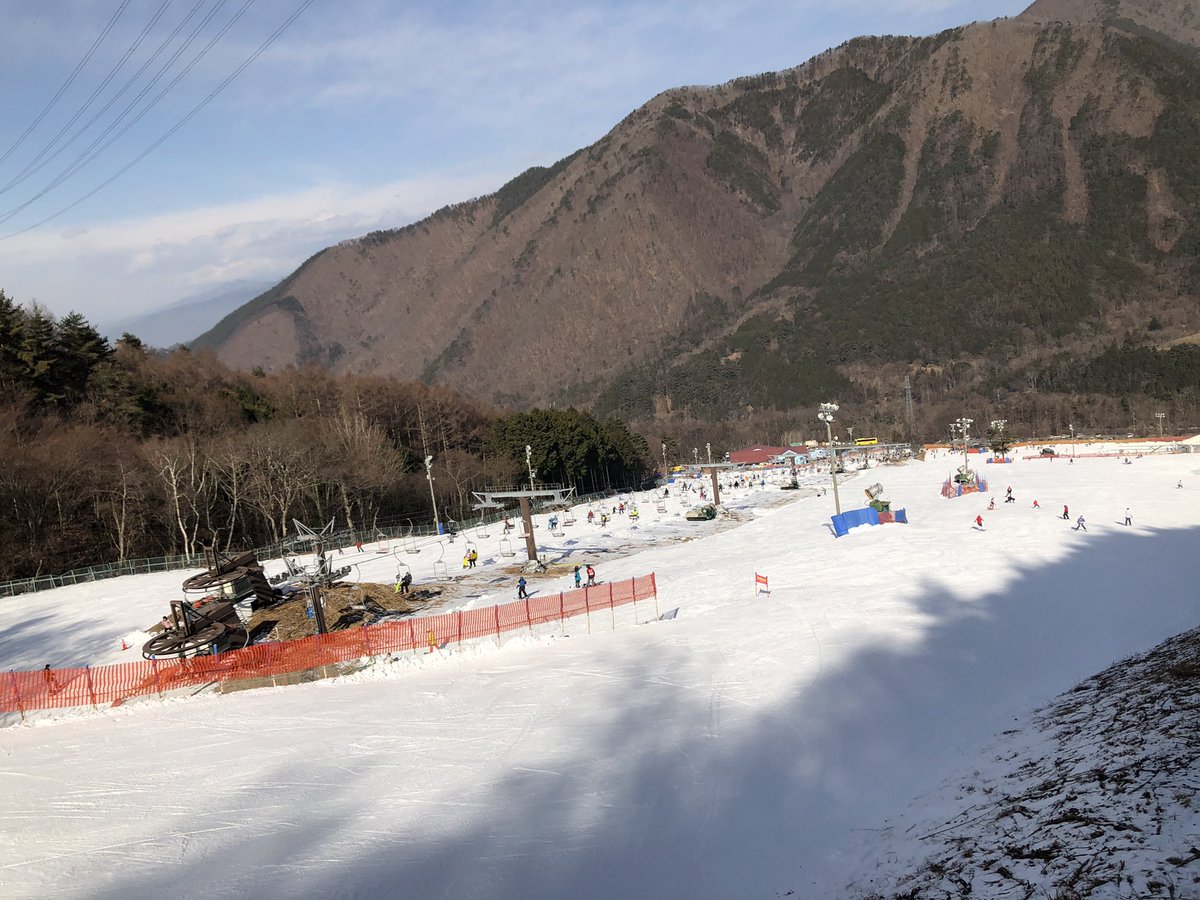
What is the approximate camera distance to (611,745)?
1524 centimetres

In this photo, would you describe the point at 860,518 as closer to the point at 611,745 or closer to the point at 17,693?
the point at 611,745

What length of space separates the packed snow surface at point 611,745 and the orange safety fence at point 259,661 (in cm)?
109

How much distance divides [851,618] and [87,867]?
61.8 feet

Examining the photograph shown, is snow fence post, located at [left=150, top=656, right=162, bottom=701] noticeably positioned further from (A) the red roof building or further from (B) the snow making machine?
(A) the red roof building

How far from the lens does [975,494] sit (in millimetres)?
51875

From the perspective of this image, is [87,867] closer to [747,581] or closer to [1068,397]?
[747,581]

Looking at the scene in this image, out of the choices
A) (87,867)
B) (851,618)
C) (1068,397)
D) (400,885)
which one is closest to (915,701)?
(851,618)

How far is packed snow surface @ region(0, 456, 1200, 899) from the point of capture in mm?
11328

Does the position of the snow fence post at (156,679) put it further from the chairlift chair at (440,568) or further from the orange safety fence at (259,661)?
the chairlift chair at (440,568)

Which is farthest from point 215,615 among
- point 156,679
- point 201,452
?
point 201,452

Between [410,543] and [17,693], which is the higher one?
[17,693]

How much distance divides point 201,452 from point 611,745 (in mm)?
44379

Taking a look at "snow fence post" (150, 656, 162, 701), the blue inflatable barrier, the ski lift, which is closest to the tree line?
the ski lift

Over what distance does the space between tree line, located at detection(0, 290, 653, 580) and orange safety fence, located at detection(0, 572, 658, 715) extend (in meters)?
10.3
